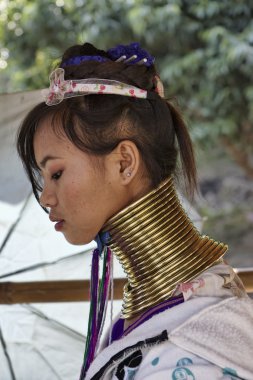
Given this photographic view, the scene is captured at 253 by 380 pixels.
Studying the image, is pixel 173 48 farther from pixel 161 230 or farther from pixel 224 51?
pixel 161 230

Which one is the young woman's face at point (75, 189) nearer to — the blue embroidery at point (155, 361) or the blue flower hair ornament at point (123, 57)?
the blue flower hair ornament at point (123, 57)

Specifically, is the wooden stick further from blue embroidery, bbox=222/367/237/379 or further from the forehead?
blue embroidery, bbox=222/367/237/379

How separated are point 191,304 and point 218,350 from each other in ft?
0.37

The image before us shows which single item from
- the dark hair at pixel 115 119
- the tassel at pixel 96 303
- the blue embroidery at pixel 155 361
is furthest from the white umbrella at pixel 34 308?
the blue embroidery at pixel 155 361

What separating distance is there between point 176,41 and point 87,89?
4631 millimetres

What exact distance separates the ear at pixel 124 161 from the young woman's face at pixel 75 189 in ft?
0.06

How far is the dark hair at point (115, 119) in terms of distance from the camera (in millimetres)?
1275

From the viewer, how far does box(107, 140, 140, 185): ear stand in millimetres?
1271

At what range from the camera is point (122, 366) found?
119 cm

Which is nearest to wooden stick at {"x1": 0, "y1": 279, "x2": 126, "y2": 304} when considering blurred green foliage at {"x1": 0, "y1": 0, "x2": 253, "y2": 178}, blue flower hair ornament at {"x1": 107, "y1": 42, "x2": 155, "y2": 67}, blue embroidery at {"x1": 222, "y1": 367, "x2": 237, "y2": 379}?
blue flower hair ornament at {"x1": 107, "y1": 42, "x2": 155, "y2": 67}

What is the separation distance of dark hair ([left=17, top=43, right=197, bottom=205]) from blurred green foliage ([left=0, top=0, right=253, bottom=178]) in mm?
4007

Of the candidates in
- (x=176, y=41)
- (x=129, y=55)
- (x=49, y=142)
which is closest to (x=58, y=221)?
(x=49, y=142)

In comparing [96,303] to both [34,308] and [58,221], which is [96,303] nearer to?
[58,221]

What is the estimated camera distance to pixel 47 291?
2.35 metres
